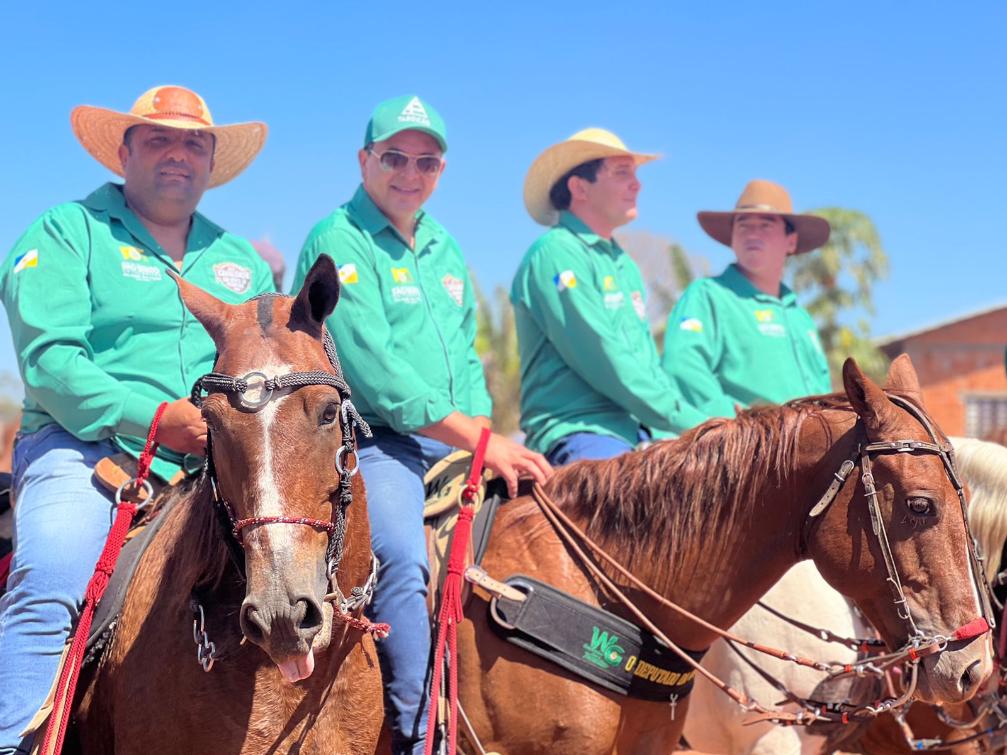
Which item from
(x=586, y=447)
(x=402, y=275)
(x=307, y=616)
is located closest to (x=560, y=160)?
(x=586, y=447)

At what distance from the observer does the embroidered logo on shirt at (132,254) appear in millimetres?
4324

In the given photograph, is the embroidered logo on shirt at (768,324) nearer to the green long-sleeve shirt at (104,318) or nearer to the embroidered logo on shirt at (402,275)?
the embroidered logo on shirt at (402,275)

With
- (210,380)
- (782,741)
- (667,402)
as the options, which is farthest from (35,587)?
(782,741)

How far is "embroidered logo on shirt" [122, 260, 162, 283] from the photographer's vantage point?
4297mm

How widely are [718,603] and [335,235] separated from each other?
2.12 meters

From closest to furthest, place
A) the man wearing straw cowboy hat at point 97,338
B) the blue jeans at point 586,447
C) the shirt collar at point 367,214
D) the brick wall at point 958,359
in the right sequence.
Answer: the man wearing straw cowboy hat at point 97,338 < the shirt collar at point 367,214 < the blue jeans at point 586,447 < the brick wall at point 958,359

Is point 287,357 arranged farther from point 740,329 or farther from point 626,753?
point 740,329

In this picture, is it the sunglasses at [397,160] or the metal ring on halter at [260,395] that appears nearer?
the metal ring on halter at [260,395]

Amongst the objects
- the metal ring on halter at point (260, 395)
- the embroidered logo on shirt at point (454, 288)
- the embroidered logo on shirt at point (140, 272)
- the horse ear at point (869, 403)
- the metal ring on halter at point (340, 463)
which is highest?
the embroidered logo on shirt at point (454, 288)

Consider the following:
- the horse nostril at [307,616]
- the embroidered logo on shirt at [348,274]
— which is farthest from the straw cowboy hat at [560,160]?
the horse nostril at [307,616]

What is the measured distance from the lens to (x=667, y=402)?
18.1 feet

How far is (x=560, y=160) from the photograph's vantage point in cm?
642

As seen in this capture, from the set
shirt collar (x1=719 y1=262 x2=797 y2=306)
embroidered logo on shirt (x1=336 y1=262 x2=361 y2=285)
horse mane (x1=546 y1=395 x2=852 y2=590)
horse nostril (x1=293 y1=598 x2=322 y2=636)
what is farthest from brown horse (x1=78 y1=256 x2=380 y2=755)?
shirt collar (x1=719 y1=262 x2=797 y2=306)

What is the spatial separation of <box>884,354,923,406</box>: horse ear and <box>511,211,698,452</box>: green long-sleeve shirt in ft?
4.76
